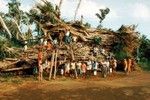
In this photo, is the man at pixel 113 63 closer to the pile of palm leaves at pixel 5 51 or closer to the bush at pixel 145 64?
the bush at pixel 145 64

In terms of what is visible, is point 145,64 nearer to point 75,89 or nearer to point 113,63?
point 113,63

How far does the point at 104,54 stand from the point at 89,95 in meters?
9.24

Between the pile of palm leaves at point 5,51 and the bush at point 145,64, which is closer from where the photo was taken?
the pile of palm leaves at point 5,51

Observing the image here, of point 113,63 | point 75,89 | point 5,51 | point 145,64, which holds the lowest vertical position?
point 75,89

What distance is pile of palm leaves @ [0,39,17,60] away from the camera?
73.0ft

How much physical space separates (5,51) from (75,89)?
588 cm

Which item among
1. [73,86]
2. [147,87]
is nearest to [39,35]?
[73,86]

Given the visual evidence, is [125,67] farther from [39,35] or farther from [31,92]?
[31,92]

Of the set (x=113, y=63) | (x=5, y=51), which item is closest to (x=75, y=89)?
(x=5, y=51)

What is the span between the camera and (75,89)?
18781 mm

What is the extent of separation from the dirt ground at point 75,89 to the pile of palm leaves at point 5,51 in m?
1.75

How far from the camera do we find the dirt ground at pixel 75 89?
16.7m

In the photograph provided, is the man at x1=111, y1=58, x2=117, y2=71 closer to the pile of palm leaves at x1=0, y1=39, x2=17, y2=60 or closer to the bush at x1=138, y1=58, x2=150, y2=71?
the bush at x1=138, y1=58, x2=150, y2=71

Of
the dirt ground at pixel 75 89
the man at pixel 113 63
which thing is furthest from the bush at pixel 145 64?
the dirt ground at pixel 75 89
